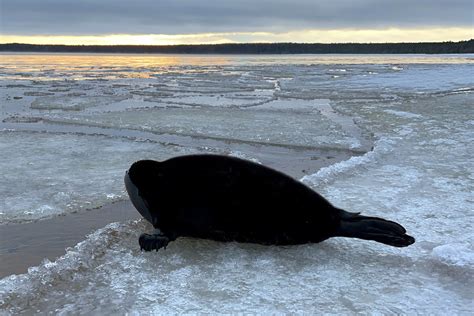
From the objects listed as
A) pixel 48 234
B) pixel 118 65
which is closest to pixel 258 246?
pixel 48 234

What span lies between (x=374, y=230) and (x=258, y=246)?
809 millimetres

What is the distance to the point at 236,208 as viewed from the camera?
11.3 ft

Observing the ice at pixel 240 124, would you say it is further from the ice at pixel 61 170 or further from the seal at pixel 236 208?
the seal at pixel 236 208

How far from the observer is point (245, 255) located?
133 inches

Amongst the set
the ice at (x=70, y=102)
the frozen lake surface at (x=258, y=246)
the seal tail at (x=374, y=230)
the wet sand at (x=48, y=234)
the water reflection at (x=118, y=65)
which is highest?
the water reflection at (x=118, y=65)

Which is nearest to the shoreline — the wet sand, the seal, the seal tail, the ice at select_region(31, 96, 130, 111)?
the wet sand

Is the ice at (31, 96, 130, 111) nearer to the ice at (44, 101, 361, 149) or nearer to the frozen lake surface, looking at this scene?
the frozen lake surface

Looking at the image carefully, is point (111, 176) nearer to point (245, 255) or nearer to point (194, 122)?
point (245, 255)

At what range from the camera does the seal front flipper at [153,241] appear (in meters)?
3.39

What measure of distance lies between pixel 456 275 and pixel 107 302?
7.08 ft

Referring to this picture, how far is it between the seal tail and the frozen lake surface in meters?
0.14

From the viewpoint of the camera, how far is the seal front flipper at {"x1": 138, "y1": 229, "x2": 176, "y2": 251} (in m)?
3.39

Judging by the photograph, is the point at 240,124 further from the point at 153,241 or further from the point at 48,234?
the point at 153,241

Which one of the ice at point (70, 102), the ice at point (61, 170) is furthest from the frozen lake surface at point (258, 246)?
the ice at point (70, 102)
